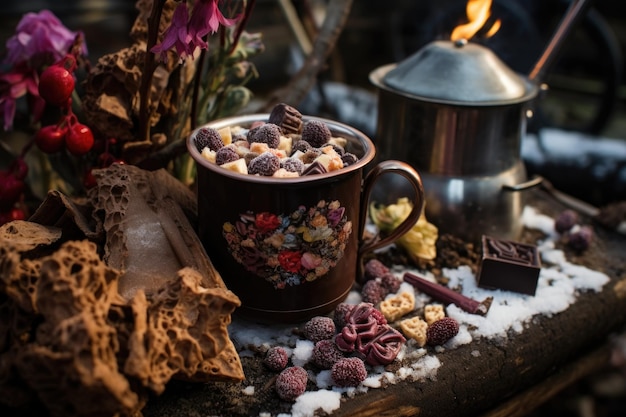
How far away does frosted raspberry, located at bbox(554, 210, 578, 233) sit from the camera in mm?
1292

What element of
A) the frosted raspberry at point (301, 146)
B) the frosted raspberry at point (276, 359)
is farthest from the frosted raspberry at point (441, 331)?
the frosted raspberry at point (301, 146)

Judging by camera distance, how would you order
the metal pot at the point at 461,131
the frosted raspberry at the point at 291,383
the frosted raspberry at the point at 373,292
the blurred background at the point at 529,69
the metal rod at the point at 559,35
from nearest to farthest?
the frosted raspberry at the point at 291,383
the frosted raspberry at the point at 373,292
the metal pot at the point at 461,131
the metal rod at the point at 559,35
the blurred background at the point at 529,69

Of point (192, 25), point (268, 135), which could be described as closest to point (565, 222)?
point (268, 135)

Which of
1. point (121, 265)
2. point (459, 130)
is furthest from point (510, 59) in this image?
point (121, 265)

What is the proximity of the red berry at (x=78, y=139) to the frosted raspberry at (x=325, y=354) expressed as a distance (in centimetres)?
53

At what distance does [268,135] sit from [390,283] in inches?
14.0

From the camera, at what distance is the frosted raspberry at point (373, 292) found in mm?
1009

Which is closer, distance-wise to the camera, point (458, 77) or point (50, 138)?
point (50, 138)

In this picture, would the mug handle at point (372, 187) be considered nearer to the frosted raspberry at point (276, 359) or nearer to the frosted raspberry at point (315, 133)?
the frosted raspberry at point (315, 133)

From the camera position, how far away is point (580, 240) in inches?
48.8

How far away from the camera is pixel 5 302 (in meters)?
0.74

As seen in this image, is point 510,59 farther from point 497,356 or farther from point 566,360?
point 497,356

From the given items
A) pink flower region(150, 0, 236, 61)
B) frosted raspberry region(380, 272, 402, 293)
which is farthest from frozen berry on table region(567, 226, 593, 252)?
pink flower region(150, 0, 236, 61)

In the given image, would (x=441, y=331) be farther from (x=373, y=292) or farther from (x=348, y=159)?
(x=348, y=159)
